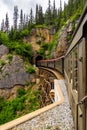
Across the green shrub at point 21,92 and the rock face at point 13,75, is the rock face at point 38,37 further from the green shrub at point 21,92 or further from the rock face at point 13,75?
the green shrub at point 21,92

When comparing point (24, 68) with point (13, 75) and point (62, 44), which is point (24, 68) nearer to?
point (13, 75)

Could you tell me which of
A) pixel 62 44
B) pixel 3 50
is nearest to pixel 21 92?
pixel 3 50

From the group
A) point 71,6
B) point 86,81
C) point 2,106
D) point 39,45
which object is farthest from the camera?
point 71,6

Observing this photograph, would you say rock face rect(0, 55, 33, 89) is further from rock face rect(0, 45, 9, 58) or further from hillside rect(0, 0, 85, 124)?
rock face rect(0, 45, 9, 58)

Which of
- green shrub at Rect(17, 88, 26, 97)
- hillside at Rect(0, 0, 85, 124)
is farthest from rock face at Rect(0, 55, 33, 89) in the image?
green shrub at Rect(17, 88, 26, 97)

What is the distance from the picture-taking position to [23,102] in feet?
85.2

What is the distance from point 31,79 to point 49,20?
32565 mm

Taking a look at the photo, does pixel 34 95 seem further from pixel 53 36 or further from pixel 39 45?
pixel 53 36

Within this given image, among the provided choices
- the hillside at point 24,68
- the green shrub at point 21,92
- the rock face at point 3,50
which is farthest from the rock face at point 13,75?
the rock face at point 3,50

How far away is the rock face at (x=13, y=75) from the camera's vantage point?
33.2m

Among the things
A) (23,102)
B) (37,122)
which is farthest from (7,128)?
(23,102)

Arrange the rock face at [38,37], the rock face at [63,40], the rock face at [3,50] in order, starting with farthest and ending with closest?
the rock face at [38,37]
the rock face at [63,40]
the rock face at [3,50]

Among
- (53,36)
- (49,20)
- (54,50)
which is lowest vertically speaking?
(54,50)

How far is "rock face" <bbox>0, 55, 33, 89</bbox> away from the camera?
3319 cm
